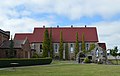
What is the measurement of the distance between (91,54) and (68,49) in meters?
16.5

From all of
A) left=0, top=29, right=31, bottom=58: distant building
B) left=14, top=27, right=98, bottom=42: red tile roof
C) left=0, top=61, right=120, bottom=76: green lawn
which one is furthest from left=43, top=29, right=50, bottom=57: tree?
left=0, top=61, right=120, bottom=76: green lawn

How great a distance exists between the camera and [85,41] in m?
92.8

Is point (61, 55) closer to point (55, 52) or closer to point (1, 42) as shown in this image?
point (55, 52)

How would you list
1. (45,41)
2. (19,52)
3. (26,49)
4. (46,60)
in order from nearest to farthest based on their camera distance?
1. (46,60)
2. (19,52)
3. (26,49)
4. (45,41)

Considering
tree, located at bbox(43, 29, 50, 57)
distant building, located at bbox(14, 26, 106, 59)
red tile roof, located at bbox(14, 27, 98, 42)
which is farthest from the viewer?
red tile roof, located at bbox(14, 27, 98, 42)

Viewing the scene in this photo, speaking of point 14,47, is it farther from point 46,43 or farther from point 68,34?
point 68,34

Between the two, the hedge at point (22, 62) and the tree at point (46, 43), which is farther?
the tree at point (46, 43)

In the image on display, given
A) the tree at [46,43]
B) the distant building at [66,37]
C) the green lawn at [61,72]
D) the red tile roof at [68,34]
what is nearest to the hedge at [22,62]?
the green lawn at [61,72]

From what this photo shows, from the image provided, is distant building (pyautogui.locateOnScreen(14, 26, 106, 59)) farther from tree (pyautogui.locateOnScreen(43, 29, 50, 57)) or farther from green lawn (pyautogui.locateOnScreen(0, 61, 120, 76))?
green lawn (pyautogui.locateOnScreen(0, 61, 120, 76))

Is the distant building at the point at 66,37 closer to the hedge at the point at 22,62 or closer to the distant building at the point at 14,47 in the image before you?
the distant building at the point at 14,47

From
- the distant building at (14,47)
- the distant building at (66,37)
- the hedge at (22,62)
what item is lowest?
the hedge at (22,62)

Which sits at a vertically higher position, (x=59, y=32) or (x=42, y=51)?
(x=59, y=32)

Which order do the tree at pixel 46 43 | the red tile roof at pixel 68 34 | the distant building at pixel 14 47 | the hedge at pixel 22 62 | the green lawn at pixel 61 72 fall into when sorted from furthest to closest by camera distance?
the red tile roof at pixel 68 34 < the tree at pixel 46 43 < the distant building at pixel 14 47 < the hedge at pixel 22 62 < the green lawn at pixel 61 72

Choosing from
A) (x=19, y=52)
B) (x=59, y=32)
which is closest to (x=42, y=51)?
(x=59, y=32)
